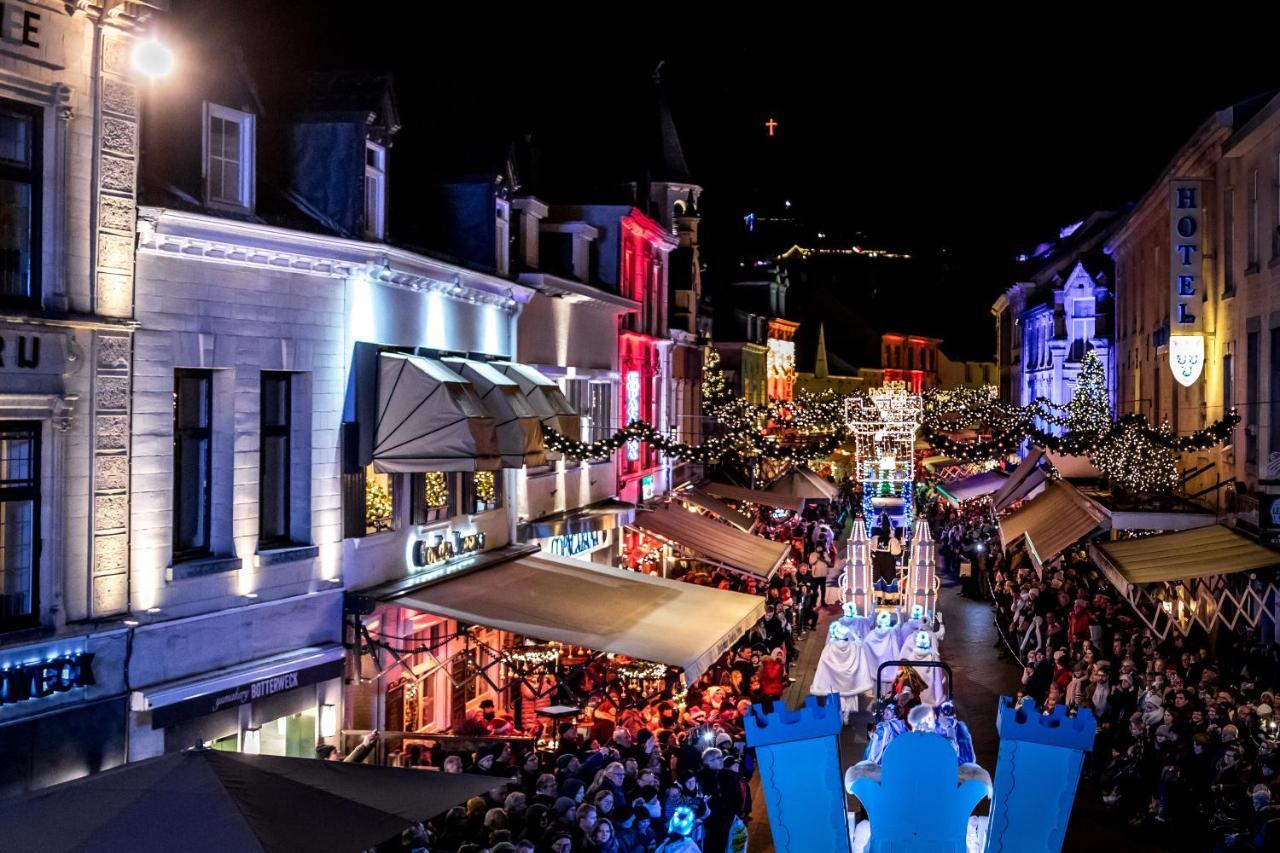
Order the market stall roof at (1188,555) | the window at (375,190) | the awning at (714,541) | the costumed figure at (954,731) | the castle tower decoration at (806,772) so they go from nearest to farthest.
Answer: the castle tower decoration at (806,772)
the costumed figure at (954,731)
the window at (375,190)
the market stall roof at (1188,555)
the awning at (714,541)

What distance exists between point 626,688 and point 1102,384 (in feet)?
86.6

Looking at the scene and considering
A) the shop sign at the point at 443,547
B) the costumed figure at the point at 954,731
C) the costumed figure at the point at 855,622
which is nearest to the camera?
the costumed figure at the point at 954,731

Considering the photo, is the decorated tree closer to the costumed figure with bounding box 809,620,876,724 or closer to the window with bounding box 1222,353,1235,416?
the window with bounding box 1222,353,1235,416

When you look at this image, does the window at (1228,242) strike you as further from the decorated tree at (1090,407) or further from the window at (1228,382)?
the decorated tree at (1090,407)

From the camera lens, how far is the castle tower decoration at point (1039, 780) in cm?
749

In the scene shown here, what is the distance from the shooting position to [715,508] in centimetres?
3869

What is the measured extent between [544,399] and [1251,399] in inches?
437

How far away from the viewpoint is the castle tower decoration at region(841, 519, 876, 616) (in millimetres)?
23844

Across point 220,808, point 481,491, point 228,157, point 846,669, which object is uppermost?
point 228,157

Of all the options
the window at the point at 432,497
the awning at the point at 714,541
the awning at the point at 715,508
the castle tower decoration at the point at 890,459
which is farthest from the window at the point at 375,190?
the castle tower decoration at the point at 890,459

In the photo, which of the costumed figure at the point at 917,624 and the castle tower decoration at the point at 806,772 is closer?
the castle tower decoration at the point at 806,772

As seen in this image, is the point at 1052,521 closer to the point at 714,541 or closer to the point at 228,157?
the point at 714,541

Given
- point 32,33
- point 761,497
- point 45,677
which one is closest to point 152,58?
point 32,33

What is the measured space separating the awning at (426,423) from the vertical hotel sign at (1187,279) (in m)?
13.4
